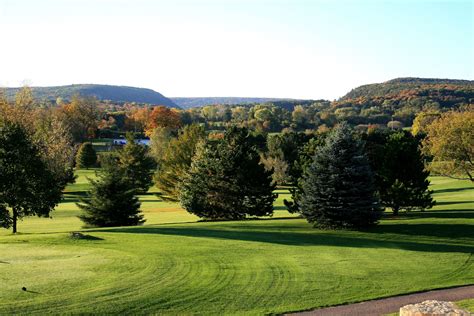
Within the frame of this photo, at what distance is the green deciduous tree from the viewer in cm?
3244

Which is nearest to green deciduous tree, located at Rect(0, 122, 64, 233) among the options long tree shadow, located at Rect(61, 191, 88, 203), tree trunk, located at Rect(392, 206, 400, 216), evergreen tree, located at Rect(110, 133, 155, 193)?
tree trunk, located at Rect(392, 206, 400, 216)

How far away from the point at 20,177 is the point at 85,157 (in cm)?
5151

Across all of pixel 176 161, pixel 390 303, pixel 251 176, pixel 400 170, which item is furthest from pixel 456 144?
pixel 390 303

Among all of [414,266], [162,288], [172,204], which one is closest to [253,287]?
[162,288]

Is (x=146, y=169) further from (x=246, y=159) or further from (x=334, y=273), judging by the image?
(x=334, y=273)

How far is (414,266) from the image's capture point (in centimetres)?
2131

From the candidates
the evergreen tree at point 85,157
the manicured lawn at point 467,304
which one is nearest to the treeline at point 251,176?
the manicured lawn at point 467,304

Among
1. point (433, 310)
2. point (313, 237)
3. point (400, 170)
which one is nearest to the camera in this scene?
point (433, 310)

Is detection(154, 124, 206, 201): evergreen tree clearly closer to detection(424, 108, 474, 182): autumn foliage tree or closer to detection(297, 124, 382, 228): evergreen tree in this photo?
detection(424, 108, 474, 182): autumn foliage tree

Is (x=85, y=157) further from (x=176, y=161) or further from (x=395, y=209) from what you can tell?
(x=395, y=209)

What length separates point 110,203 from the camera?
3653cm

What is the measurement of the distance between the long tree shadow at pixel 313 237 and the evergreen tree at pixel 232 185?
306 inches

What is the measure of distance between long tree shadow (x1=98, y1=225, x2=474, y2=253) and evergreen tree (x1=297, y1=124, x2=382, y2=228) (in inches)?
42.8

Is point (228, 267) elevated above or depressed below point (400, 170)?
below
